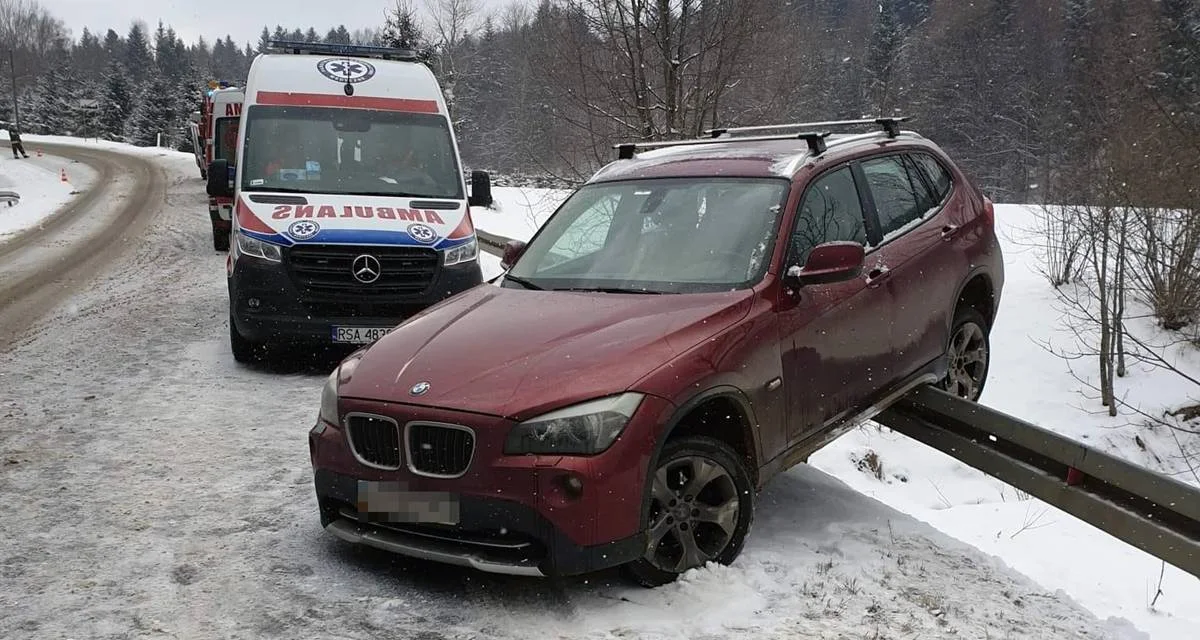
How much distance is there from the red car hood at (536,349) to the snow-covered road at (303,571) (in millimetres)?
789

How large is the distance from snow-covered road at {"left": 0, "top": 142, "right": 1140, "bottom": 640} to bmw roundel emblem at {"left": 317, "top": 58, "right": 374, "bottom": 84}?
402cm

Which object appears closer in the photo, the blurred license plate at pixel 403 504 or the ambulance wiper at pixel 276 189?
the blurred license plate at pixel 403 504

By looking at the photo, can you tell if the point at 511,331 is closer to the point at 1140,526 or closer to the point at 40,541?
the point at 40,541

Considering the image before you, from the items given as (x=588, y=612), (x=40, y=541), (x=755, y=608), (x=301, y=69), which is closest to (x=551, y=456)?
(x=588, y=612)

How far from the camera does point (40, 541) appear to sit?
4141mm

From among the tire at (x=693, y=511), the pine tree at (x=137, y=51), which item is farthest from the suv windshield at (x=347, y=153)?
the pine tree at (x=137, y=51)

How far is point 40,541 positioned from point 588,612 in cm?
252

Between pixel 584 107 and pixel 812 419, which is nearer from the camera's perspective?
pixel 812 419

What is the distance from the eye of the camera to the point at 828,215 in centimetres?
499

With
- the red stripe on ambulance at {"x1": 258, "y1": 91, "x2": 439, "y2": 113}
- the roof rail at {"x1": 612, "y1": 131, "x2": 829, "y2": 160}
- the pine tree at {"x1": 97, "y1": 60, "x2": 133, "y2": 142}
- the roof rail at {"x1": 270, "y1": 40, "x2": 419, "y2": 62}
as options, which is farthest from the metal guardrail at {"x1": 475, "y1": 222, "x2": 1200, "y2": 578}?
the pine tree at {"x1": 97, "y1": 60, "x2": 133, "y2": 142}

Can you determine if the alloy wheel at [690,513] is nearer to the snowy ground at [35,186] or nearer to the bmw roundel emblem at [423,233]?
the bmw roundel emblem at [423,233]

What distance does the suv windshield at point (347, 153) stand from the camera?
8312 millimetres

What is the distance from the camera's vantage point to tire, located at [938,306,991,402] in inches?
247

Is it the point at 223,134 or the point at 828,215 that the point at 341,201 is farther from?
the point at 223,134
